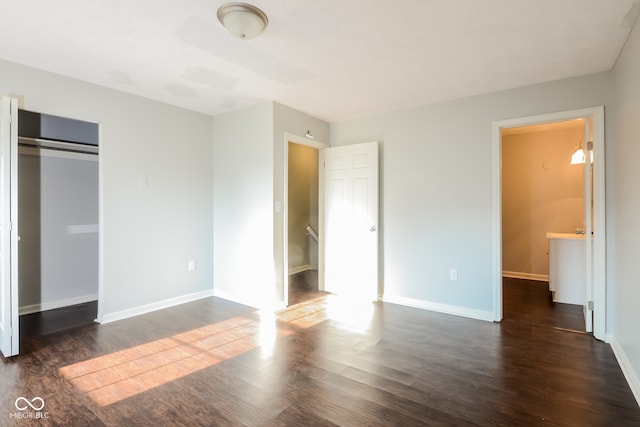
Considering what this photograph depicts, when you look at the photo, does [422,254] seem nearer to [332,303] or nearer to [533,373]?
[332,303]

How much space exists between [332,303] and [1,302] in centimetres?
310

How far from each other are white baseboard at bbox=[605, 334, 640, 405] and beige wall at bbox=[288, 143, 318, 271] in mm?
4360

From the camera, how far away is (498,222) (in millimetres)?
3443

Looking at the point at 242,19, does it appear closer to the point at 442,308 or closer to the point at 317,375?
the point at 317,375

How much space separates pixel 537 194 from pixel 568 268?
174 centimetres

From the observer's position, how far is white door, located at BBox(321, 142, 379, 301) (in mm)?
4211

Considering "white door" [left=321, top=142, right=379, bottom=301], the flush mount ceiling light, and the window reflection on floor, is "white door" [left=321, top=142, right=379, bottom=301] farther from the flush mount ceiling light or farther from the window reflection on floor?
the flush mount ceiling light

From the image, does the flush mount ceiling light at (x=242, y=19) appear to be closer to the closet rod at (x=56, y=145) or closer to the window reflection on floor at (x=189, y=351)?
the window reflection on floor at (x=189, y=351)

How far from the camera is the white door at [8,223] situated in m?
2.51

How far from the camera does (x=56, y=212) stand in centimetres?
385

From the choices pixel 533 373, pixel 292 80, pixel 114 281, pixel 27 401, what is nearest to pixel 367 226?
pixel 292 80

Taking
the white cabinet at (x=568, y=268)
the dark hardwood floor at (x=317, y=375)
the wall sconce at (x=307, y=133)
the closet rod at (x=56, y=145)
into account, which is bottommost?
the dark hardwood floor at (x=317, y=375)

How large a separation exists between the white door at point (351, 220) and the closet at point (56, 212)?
2839mm

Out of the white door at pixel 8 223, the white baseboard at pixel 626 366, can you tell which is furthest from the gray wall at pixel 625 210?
the white door at pixel 8 223
